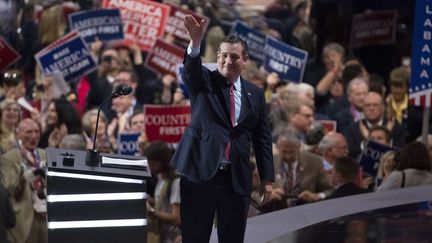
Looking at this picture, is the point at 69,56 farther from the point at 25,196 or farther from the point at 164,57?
the point at 25,196

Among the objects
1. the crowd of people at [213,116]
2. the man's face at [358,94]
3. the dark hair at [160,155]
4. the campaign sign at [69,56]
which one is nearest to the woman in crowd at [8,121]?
the crowd of people at [213,116]

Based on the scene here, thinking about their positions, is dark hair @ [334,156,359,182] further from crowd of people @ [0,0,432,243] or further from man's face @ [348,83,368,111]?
man's face @ [348,83,368,111]

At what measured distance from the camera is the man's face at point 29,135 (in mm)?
15312

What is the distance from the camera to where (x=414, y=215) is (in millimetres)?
9938

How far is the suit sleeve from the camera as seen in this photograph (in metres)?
9.71

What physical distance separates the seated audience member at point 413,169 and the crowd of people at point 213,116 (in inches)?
0.4

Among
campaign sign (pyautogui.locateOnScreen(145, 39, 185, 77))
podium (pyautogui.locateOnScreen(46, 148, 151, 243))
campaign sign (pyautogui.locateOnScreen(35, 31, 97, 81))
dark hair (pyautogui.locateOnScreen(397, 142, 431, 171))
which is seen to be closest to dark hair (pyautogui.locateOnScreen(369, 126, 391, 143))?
dark hair (pyautogui.locateOnScreen(397, 142, 431, 171))

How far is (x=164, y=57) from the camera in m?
18.6

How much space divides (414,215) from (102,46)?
36.8 ft

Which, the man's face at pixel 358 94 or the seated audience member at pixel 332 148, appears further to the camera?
the man's face at pixel 358 94

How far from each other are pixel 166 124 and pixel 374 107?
2.44 m

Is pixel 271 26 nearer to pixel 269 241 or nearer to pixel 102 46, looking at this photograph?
pixel 102 46

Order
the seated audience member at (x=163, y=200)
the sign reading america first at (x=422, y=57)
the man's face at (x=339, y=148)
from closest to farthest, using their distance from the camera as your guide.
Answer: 1. the seated audience member at (x=163, y=200)
2. the sign reading america first at (x=422, y=57)
3. the man's face at (x=339, y=148)

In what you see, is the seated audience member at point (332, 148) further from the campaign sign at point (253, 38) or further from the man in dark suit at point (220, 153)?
the man in dark suit at point (220, 153)
